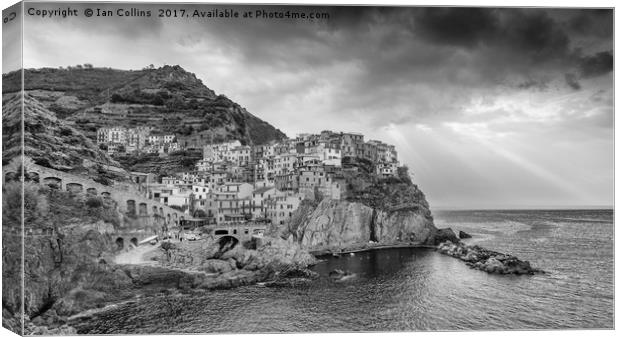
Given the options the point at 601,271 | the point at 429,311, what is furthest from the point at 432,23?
the point at 601,271

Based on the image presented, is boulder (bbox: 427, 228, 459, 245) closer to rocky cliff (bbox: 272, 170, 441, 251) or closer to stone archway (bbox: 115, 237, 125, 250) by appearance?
rocky cliff (bbox: 272, 170, 441, 251)

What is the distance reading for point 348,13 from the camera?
33.1 feet

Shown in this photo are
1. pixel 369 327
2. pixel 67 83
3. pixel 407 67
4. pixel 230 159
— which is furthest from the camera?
pixel 230 159

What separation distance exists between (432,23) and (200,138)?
8.96 meters

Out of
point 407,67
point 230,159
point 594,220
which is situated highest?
point 407,67

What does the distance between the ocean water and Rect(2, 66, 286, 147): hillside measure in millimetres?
4628

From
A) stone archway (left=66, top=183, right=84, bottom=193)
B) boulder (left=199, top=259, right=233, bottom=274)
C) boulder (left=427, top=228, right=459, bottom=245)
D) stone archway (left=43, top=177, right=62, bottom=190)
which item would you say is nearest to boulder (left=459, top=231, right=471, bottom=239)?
boulder (left=427, top=228, right=459, bottom=245)

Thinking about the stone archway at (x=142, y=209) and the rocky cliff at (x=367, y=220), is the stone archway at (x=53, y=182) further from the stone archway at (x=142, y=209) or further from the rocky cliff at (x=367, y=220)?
the rocky cliff at (x=367, y=220)

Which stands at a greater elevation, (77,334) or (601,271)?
(601,271)

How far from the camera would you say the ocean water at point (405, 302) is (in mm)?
9984

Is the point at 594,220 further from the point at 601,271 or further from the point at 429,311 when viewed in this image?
the point at 429,311

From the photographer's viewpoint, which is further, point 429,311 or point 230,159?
point 230,159

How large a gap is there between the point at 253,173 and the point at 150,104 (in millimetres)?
3892

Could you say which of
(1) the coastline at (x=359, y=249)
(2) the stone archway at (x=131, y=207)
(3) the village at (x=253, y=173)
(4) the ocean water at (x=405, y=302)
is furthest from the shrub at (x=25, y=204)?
(1) the coastline at (x=359, y=249)
